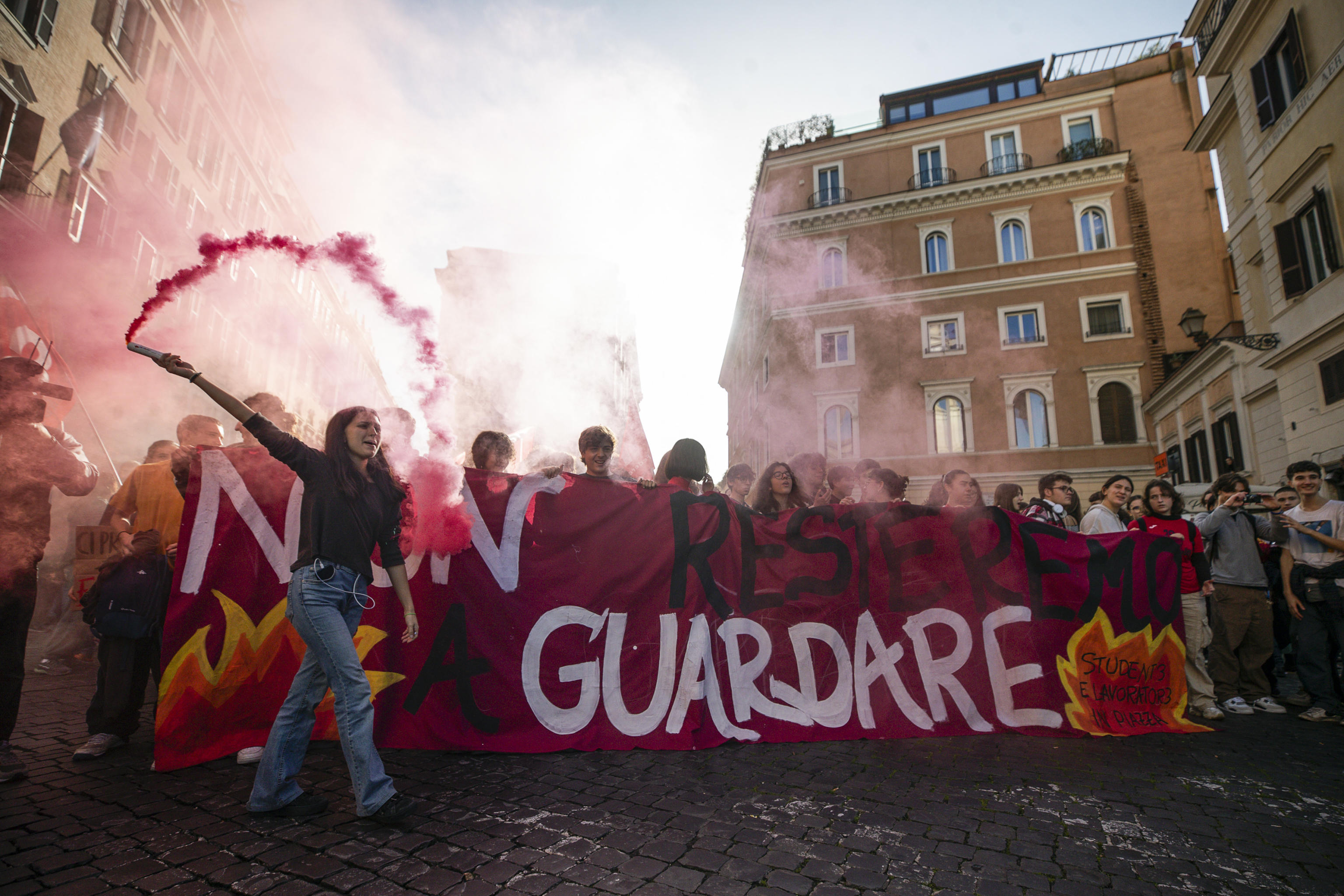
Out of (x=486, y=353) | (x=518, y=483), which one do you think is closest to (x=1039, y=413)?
(x=486, y=353)

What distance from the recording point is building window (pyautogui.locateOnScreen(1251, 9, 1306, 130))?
11.1 m

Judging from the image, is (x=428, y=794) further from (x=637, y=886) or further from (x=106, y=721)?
(x=106, y=721)

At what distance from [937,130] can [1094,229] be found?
672 cm

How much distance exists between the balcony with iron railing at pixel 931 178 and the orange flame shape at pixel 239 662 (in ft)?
82.0

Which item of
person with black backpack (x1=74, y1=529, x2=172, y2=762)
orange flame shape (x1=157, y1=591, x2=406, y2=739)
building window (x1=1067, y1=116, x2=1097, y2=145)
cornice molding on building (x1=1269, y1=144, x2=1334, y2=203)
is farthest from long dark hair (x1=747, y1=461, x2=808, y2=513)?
building window (x1=1067, y1=116, x2=1097, y2=145)

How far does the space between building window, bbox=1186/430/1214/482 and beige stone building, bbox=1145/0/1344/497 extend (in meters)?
0.27

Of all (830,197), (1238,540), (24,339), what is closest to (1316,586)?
(1238,540)

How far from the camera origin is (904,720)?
397cm

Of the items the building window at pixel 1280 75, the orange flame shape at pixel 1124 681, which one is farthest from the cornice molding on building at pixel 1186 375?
the orange flame shape at pixel 1124 681

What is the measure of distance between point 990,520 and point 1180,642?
1635 millimetres

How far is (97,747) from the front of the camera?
129 inches

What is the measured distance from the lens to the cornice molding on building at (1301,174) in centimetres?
1033

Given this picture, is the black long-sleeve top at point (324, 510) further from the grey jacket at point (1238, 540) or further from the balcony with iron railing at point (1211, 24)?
the balcony with iron railing at point (1211, 24)

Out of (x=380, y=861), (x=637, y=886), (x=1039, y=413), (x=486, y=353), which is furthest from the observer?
(x=1039, y=413)
